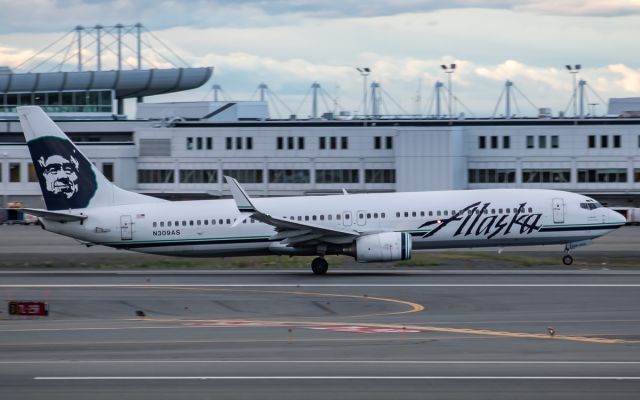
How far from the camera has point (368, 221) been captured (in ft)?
142

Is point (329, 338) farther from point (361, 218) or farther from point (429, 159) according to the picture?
point (429, 159)

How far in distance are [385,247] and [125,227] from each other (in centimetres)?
1131

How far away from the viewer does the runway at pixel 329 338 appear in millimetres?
18656

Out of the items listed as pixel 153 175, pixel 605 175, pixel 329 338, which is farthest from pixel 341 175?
pixel 329 338

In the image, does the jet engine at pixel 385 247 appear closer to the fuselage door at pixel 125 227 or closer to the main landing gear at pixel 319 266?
the main landing gear at pixel 319 266

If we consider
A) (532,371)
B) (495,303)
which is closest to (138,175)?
(495,303)

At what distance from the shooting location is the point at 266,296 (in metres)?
34.7

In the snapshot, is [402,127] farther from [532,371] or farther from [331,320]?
[532,371]

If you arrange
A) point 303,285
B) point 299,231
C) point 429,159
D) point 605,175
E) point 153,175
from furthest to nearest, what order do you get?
1. point 153,175
2. point 605,175
3. point 429,159
4. point 299,231
5. point 303,285

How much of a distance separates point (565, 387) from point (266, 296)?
17.4 meters

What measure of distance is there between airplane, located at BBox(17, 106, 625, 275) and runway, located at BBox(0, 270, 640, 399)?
316 centimetres

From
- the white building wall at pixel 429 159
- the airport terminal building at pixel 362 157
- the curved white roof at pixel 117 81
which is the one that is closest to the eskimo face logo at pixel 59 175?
the white building wall at pixel 429 159

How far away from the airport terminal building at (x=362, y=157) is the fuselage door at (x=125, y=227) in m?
44.1

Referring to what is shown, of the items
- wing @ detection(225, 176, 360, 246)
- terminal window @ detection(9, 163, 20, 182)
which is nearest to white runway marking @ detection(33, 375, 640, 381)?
wing @ detection(225, 176, 360, 246)
